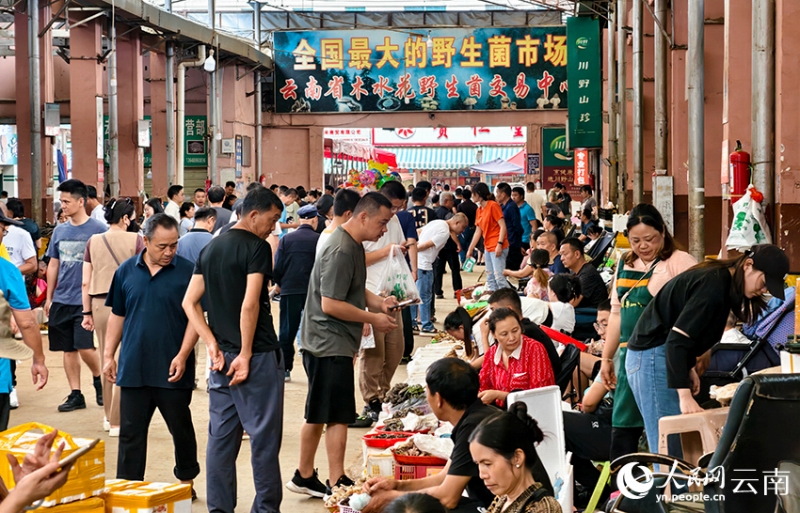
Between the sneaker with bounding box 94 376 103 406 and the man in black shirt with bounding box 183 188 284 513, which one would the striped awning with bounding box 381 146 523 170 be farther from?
the man in black shirt with bounding box 183 188 284 513

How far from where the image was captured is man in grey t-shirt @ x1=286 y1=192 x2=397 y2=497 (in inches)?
245

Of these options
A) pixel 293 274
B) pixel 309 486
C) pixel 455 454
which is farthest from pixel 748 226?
pixel 455 454

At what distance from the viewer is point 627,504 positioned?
4.66 m

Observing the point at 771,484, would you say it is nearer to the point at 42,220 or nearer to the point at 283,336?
the point at 283,336

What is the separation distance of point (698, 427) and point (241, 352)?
2.32 metres

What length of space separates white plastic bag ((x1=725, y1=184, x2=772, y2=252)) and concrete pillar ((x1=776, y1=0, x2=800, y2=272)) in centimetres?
16

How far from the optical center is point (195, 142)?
26.9m

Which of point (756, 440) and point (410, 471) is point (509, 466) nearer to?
point (756, 440)

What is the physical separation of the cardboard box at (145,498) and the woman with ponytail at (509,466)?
1.54 m

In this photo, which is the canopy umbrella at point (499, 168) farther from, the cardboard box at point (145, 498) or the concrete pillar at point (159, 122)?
the cardboard box at point (145, 498)

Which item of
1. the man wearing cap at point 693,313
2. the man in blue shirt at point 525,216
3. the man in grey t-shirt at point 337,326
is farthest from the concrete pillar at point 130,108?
the man wearing cap at point 693,313

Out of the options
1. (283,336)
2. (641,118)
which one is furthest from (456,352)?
(641,118)

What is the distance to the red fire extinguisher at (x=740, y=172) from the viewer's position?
861 cm

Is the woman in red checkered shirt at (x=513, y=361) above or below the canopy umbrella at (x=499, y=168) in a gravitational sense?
below
